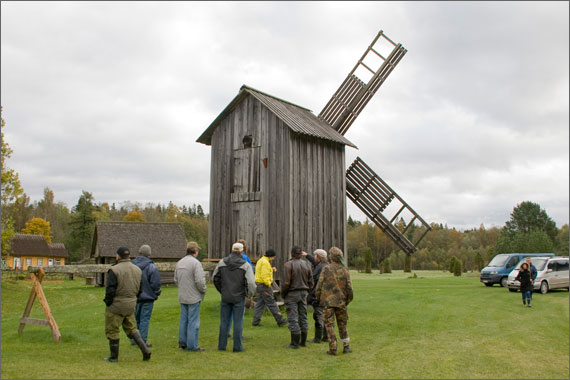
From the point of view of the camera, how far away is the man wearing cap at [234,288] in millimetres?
10570

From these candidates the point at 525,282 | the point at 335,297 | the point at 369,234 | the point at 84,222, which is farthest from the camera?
the point at 369,234

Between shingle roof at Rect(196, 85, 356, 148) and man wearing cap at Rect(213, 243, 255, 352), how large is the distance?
657 cm

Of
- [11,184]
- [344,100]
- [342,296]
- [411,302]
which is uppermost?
[344,100]

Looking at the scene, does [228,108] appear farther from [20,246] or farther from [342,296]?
[20,246]

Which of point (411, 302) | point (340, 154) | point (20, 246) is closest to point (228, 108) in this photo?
point (340, 154)

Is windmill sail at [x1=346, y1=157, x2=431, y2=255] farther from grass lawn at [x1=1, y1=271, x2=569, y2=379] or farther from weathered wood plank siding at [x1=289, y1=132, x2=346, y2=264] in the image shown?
grass lawn at [x1=1, y1=271, x2=569, y2=379]

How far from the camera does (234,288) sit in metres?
10.6

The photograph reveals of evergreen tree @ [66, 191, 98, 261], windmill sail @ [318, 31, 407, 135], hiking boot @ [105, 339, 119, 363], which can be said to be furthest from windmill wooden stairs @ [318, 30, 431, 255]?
evergreen tree @ [66, 191, 98, 261]

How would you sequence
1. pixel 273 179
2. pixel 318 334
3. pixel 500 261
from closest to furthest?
1. pixel 318 334
2. pixel 273 179
3. pixel 500 261

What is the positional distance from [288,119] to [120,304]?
933cm

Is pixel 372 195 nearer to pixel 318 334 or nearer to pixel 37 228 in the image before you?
pixel 318 334

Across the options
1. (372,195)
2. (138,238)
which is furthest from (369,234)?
(372,195)

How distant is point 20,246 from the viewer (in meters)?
64.1

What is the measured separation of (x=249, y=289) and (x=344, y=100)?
12.4 m
